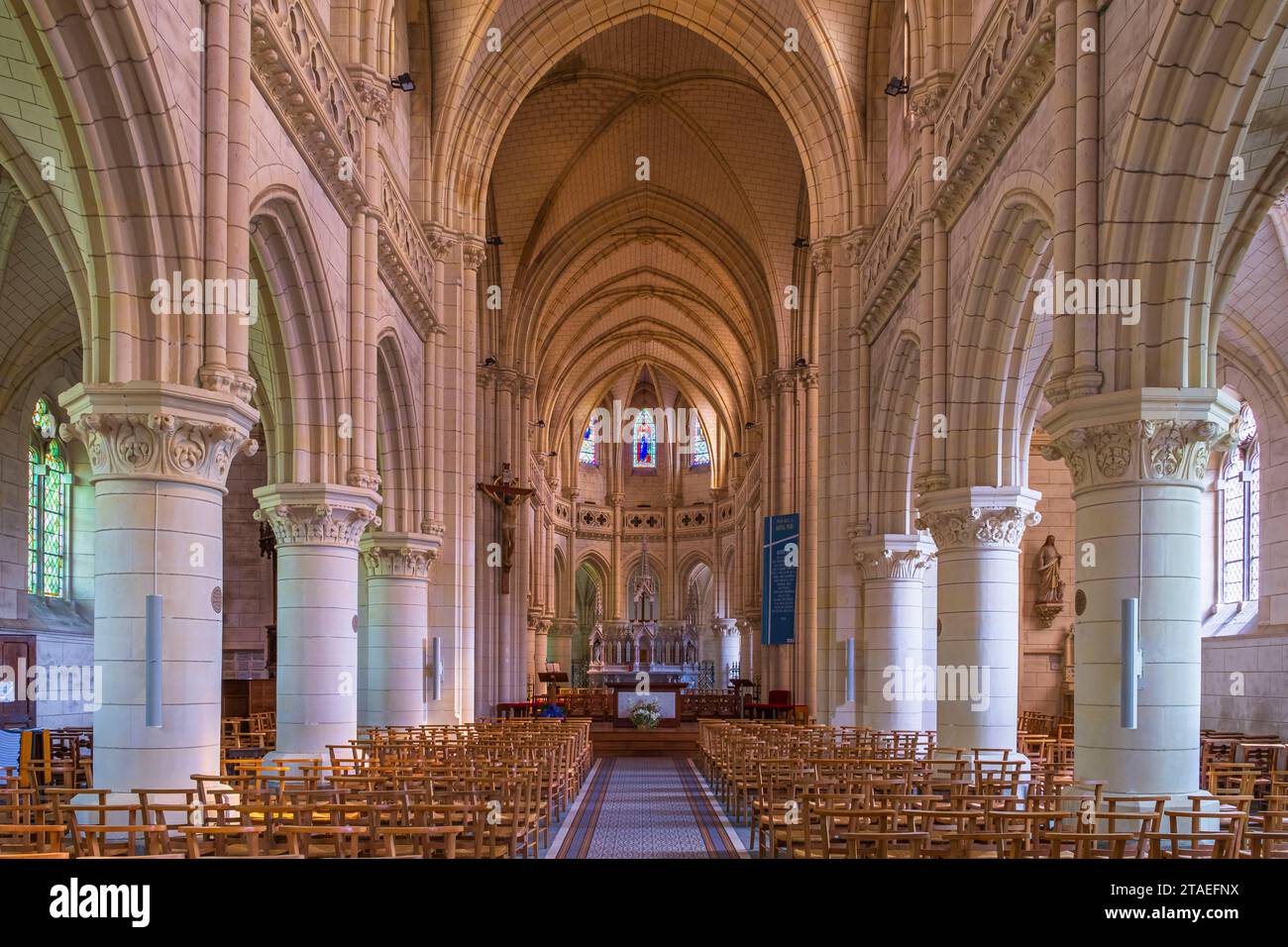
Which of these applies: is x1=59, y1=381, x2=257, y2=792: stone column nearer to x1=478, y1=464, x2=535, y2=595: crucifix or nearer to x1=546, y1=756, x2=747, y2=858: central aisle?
x1=546, y1=756, x2=747, y2=858: central aisle

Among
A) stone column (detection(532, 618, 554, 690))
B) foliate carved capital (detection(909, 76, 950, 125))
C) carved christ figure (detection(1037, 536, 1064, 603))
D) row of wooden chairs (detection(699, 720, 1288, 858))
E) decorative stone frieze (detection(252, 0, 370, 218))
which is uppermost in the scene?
foliate carved capital (detection(909, 76, 950, 125))

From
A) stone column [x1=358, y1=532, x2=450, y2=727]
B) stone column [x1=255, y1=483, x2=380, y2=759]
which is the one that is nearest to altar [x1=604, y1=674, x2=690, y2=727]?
stone column [x1=358, y1=532, x2=450, y2=727]

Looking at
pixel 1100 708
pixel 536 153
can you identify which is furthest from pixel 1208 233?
pixel 536 153

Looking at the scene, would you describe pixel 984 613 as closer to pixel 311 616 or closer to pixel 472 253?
pixel 311 616

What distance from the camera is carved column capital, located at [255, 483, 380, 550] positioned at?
15.2m

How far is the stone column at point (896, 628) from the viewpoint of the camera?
21.3 metres

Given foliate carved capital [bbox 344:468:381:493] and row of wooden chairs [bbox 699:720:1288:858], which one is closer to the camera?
row of wooden chairs [bbox 699:720:1288:858]

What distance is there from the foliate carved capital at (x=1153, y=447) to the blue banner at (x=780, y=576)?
1798 cm

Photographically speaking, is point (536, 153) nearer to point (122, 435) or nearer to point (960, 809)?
point (122, 435)

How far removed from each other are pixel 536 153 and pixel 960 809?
88.4 feet

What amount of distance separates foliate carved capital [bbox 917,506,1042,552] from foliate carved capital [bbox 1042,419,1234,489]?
5143 mm

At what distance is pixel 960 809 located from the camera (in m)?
8.95

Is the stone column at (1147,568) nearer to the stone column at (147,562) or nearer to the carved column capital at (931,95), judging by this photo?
the stone column at (147,562)

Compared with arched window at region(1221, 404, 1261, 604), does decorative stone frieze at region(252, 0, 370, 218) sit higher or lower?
higher
